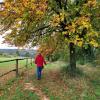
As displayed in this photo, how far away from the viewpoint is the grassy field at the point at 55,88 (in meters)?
16.0

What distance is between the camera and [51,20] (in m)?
19.9

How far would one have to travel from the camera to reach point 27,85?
1819 centimetres

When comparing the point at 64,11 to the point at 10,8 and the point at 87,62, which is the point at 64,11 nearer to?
the point at 10,8

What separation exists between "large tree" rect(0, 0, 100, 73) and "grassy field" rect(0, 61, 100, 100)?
56.8 inches

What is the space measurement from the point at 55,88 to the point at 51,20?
4.11m

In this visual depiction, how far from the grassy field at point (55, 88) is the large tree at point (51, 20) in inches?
56.8

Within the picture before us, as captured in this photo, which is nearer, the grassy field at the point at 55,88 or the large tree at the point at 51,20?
the grassy field at the point at 55,88

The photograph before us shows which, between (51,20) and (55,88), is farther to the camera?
(51,20)

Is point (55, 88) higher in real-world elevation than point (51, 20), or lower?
lower

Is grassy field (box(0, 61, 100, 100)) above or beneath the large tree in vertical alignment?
beneath

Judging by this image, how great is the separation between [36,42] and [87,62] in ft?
42.6

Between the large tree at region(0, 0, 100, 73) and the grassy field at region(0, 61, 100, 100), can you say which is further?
the large tree at region(0, 0, 100, 73)

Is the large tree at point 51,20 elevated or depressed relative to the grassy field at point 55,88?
elevated

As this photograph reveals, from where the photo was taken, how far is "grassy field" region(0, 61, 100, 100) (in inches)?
631
